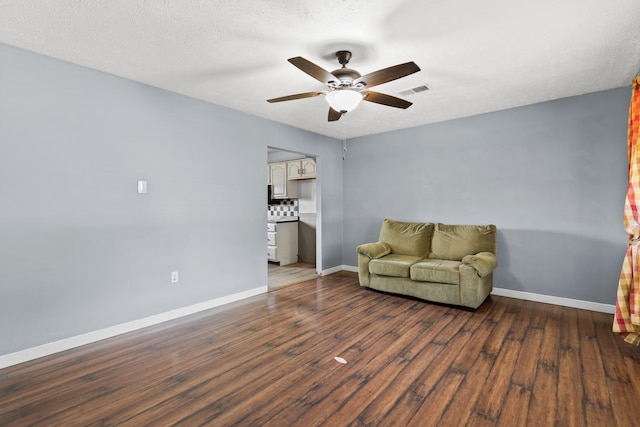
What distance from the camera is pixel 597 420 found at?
1724mm

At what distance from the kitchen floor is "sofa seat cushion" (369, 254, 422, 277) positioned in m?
1.33

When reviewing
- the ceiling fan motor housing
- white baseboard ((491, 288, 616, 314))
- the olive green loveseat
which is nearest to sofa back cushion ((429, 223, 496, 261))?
the olive green loveseat

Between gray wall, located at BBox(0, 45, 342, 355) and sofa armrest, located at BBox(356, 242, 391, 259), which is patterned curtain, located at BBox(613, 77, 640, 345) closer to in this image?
sofa armrest, located at BBox(356, 242, 391, 259)

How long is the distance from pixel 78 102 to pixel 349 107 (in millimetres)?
2403

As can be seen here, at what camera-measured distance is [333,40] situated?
229cm

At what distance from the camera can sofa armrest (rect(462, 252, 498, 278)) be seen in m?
3.43

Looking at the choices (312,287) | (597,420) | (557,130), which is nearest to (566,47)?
(557,130)

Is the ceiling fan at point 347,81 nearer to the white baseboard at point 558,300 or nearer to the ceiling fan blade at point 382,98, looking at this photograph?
the ceiling fan blade at point 382,98

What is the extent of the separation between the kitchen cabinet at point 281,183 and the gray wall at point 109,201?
93.2 inches

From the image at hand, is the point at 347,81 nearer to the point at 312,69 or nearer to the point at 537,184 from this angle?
the point at 312,69

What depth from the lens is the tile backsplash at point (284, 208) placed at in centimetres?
673

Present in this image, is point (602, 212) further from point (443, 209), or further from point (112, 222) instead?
point (112, 222)

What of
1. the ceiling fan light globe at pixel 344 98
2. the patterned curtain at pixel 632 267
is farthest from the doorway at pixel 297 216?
the patterned curtain at pixel 632 267

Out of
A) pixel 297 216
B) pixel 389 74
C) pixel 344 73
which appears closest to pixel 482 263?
pixel 389 74
